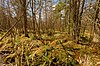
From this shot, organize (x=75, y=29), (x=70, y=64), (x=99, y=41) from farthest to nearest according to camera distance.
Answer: (x=75, y=29)
(x=99, y=41)
(x=70, y=64)

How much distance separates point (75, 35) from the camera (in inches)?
442

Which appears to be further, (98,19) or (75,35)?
(75,35)

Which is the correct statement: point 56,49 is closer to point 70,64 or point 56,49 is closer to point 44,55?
point 44,55

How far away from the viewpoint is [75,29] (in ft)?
36.1

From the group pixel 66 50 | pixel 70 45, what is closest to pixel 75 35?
pixel 70 45

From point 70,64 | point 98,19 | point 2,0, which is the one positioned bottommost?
point 70,64

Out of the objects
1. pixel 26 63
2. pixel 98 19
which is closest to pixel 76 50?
pixel 98 19

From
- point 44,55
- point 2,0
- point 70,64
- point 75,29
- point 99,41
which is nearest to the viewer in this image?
point 70,64

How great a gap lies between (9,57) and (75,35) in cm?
428

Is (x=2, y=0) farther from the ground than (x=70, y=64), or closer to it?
farther from the ground

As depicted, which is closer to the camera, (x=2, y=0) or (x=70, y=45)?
(x=70, y=45)

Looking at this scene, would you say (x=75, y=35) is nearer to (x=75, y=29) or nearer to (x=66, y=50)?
(x=75, y=29)

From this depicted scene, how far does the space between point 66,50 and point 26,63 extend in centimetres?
227

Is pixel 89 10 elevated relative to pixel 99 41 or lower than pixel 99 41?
elevated
